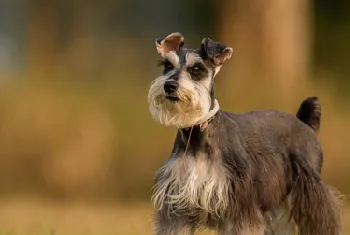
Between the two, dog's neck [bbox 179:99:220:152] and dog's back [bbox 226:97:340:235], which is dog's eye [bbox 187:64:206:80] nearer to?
dog's neck [bbox 179:99:220:152]

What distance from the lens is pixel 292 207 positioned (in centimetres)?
706

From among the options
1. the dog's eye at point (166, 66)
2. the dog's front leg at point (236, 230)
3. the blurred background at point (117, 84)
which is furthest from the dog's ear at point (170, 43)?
the blurred background at point (117, 84)

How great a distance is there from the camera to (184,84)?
19.8 feet

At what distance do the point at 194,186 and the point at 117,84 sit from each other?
7573 millimetres

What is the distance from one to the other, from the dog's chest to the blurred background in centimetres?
416

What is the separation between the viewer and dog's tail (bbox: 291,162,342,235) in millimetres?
6984

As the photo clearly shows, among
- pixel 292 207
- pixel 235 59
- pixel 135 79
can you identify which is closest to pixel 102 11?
pixel 135 79

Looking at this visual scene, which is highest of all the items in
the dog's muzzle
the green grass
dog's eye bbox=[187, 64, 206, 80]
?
dog's eye bbox=[187, 64, 206, 80]

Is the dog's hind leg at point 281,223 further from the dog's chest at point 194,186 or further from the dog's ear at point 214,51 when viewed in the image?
the dog's ear at point 214,51

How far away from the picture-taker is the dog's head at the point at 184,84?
19.8ft

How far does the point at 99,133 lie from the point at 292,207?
5.78m

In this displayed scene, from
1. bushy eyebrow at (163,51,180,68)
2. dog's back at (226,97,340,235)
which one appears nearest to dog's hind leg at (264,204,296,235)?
dog's back at (226,97,340,235)

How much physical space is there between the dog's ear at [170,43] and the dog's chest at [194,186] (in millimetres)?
682

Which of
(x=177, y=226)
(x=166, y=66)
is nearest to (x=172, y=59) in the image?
(x=166, y=66)
